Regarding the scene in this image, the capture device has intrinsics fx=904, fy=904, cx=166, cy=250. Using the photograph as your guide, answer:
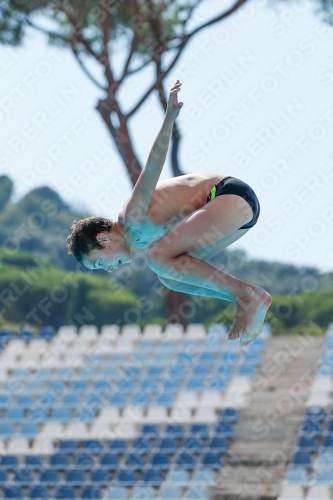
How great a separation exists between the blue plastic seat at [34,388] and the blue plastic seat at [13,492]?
6.59 feet

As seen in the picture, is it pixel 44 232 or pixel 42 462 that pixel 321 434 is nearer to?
pixel 42 462

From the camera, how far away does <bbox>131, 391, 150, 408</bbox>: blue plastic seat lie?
12547 mm

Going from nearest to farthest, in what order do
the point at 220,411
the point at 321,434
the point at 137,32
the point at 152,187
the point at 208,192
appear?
the point at 152,187, the point at 208,192, the point at 321,434, the point at 220,411, the point at 137,32

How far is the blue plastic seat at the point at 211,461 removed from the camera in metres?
11.2

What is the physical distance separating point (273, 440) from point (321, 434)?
86 cm

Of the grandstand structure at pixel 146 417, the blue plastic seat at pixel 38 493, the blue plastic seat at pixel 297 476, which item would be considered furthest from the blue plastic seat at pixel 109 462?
the blue plastic seat at pixel 297 476

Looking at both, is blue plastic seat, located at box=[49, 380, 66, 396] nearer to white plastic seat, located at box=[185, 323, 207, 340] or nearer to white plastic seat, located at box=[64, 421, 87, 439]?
white plastic seat, located at box=[64, 421, 87, 439]

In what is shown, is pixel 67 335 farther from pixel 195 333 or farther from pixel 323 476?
pixel 323 476

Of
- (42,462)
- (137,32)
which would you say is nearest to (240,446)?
(42,462)

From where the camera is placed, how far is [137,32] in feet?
48.6

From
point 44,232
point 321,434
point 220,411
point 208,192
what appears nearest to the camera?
point 208,192

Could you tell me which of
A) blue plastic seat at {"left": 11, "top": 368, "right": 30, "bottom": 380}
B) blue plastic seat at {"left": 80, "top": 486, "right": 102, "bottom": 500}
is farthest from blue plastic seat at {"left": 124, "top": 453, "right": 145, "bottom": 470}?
blue plastic seat at {"left": 11, "top": 368, "right": 30, "bottom": 380}

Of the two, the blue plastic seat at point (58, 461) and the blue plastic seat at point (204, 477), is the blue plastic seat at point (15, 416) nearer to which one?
the blue plastic seat at point (58, 461)

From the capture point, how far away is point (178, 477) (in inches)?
432
